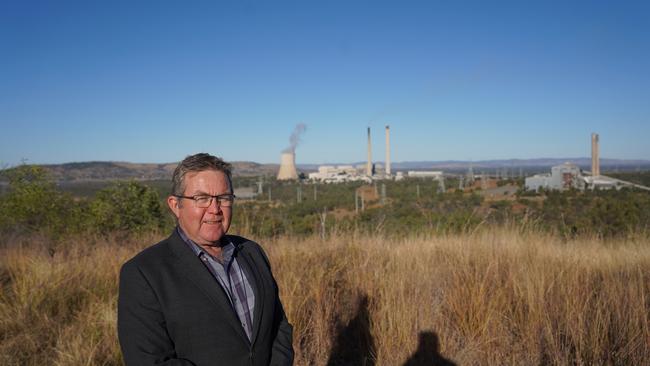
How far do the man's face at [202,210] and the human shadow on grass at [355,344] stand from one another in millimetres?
1998

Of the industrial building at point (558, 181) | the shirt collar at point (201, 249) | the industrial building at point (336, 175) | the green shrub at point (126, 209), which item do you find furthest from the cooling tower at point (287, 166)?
the shirt collar at point (201, 249)

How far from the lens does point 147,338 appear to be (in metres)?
1.48

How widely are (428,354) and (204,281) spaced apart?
226 centimetres

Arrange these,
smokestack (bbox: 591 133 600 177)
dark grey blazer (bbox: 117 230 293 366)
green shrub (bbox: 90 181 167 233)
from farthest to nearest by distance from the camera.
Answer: smokestack (bbox: 591 133 600 177) → green shrub (bbox: 90 181 167 233) → dark grey blazer (bbox: 117 230 293 366)

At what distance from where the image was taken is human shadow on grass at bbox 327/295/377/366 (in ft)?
11.4

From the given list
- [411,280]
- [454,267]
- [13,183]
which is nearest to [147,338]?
[411,280]

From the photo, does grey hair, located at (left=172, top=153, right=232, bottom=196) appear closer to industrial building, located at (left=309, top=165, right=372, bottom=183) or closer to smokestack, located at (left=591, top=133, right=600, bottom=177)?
smokestack, located at (left=591, top=133, right=600, bottom=177)

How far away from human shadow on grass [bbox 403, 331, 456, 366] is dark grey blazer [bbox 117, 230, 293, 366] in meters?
1.85

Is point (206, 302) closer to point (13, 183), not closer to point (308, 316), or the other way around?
point (308, 316)

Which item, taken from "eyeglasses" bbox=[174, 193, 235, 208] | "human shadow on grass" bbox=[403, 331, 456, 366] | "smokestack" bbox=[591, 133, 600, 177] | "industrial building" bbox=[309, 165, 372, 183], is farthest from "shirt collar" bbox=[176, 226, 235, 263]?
"industrial building" bbox=[309, 165, 372, 183]

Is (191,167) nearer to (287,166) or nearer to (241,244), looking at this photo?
(241,244)

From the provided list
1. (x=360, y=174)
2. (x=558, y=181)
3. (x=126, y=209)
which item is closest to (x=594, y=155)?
(x=558, y=181)

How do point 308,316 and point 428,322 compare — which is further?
point 308,316

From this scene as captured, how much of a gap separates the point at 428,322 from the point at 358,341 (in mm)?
607
